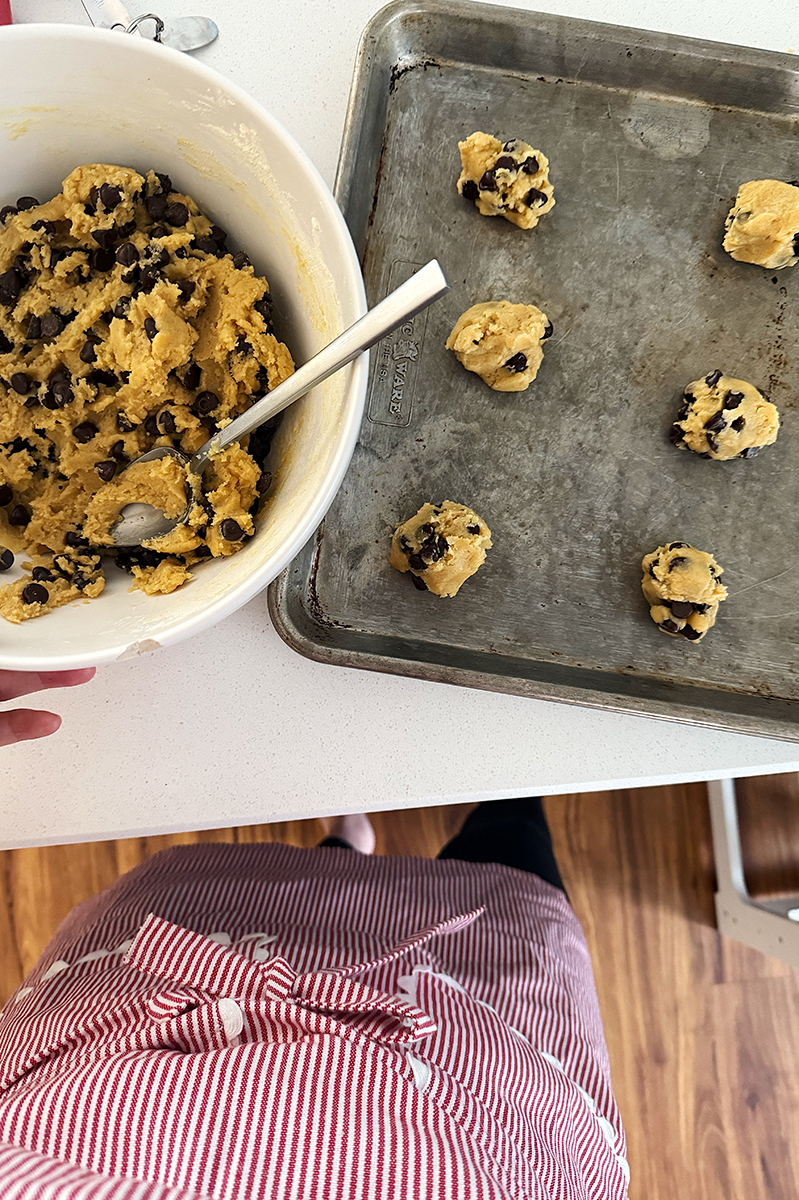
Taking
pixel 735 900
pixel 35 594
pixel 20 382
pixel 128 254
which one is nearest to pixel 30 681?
pixel 35 594

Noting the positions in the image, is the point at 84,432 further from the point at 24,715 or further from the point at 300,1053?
the point at 300,1053

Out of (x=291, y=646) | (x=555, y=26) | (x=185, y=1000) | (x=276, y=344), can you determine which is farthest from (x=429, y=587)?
(x=555, y=26)

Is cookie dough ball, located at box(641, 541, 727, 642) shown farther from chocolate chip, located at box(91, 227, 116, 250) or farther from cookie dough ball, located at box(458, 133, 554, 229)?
chocolate chip, located at box(91, 227, 116, 250)

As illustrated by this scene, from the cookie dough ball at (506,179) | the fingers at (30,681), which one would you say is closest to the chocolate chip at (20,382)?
the fingers at (30,681)

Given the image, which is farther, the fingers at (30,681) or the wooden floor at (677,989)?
the wooden floor at (677,989)

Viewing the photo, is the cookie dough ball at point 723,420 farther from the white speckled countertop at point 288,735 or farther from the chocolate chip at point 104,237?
the chocolate chip at point 104,237

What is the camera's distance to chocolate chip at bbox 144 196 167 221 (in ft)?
2.09

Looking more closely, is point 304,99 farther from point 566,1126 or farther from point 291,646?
point 566,1126

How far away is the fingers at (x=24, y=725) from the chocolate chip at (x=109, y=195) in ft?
1.51

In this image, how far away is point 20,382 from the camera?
63 cm

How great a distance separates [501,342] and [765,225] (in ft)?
0.99

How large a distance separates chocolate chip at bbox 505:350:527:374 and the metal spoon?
230mm

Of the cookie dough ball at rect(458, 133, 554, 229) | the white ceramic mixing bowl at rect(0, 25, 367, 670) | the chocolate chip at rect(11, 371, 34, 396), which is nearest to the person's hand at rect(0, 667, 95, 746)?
the white ceramic mixing bowl at rect(0, 25, 367, 670)

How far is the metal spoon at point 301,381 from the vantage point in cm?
52
